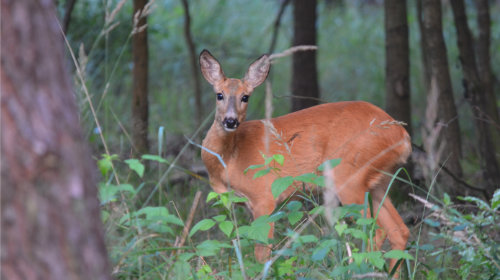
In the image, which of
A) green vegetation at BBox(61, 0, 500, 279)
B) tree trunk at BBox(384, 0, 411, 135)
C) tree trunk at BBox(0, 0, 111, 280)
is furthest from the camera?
tree trunk at BBox(384, 0, 411, 135)

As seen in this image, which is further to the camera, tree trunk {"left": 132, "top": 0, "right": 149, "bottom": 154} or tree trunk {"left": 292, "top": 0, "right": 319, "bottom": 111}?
tree trunk {"left": 292, "top": 0, "right": 319, "bottom": 111}

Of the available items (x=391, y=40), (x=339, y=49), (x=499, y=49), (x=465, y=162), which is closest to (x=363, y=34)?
(x=339, y=49)

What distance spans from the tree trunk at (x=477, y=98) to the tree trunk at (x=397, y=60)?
0.55 meters

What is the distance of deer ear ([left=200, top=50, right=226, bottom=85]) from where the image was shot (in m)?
5.16

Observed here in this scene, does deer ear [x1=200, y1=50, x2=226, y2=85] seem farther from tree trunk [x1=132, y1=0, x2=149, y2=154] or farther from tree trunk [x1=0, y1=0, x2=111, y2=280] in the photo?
tree trunk [x1=0, y1=0, x2=111, y2=280]

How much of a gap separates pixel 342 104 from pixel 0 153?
3.72m

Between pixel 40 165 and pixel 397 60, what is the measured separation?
15.4 ft

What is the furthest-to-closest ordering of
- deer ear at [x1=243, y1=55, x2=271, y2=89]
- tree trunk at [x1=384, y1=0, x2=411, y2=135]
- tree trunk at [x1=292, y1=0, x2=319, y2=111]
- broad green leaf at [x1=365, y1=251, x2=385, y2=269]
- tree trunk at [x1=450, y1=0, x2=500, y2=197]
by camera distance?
tree trunk at [x1=292, y1=0, x2=319, y2=111]
tree trunk at [x1=384, y1=0, x2=411, y2=135]
tree trunk at [x1=450, y1=0, x2=500, y2=197]
deer ear at [x1=243, y1=55, x2=271, y2=89]
broad green leaf at [x1=365, y1=251, x2=385, y2=269]

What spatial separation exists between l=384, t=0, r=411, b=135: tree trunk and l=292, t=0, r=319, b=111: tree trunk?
2096 mm

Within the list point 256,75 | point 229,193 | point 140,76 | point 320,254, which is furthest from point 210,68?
point 320,254

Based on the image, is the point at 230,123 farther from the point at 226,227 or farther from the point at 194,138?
the point at 226,227

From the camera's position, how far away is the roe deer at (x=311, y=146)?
4.64 meters

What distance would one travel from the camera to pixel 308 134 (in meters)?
4.93

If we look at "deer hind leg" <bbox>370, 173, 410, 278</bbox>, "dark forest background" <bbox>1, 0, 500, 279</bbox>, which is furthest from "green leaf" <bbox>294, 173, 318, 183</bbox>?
"deer hind leg" <bbox>370, 173, 410, 278</bbox>
